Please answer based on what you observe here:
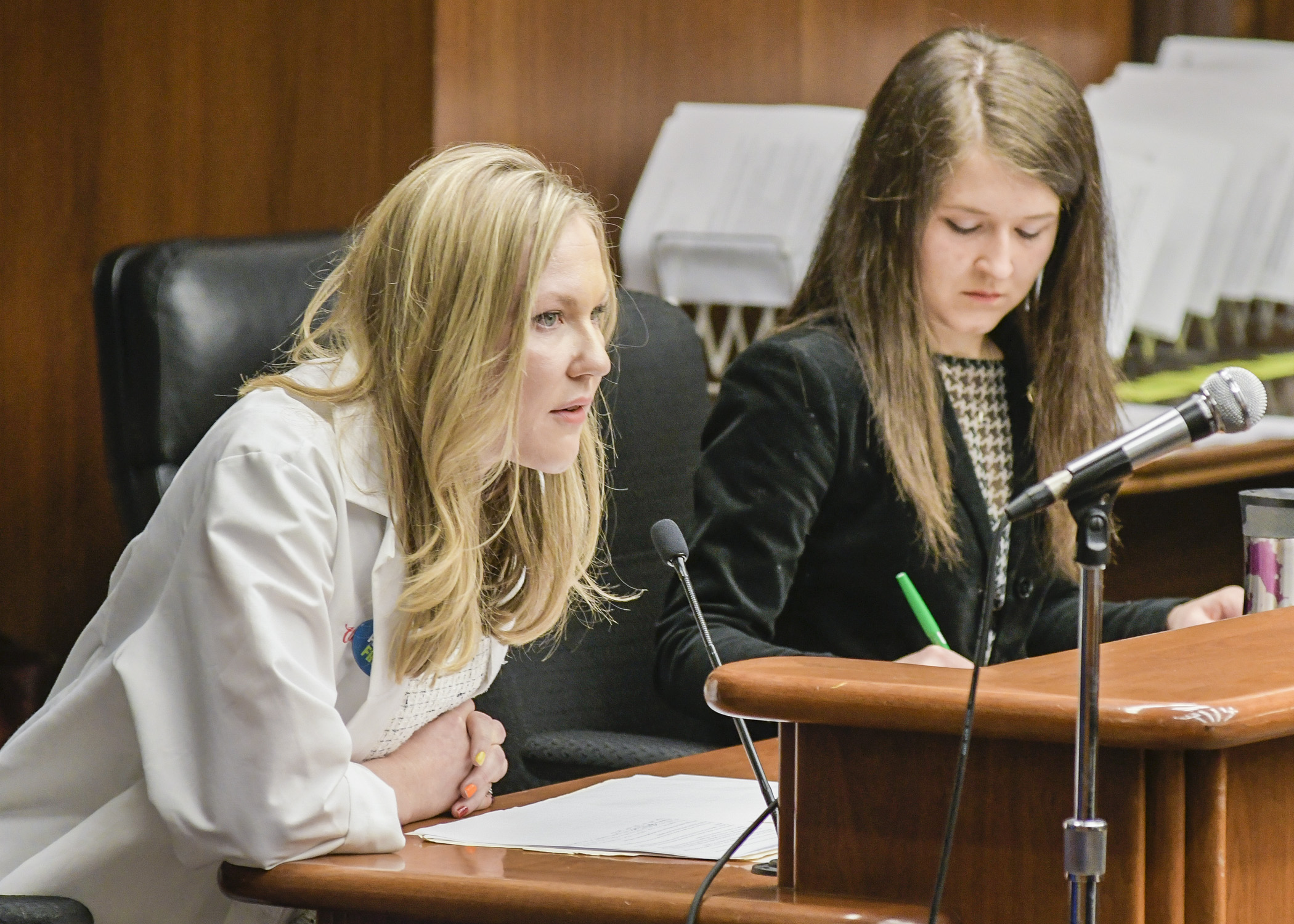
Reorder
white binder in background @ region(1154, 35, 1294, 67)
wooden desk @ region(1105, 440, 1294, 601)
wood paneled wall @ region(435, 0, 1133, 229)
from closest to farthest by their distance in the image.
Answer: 1. wood paneled wall @ region(435, 0, 1133, 229)
2. wooden desk @ region(1105, 440, 1294, 601)
3. white binder in background @ region(1154, 35, 1294, 67)

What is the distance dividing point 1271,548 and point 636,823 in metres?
0.62

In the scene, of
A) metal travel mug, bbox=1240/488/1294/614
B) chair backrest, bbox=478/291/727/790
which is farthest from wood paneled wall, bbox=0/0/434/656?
metal travel mug, bbox=1240/488/1294/614

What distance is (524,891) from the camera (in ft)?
3.34

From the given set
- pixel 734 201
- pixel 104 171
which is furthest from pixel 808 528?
pixel 104 171

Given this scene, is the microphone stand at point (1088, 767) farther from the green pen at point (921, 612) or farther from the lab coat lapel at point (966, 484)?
the lab coat lapel at point (966, 484)

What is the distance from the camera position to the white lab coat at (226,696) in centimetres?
112

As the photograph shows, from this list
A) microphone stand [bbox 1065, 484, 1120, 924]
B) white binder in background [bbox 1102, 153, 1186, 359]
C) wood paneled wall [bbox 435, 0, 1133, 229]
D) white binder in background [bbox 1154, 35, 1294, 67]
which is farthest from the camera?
white binder in background [bbox 1154, 35, 1294, 67]

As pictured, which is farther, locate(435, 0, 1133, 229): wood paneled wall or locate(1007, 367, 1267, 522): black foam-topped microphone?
locate(435, 0, 1133, 229): wood paneled wall

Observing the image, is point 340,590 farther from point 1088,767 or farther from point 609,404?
point 609,404

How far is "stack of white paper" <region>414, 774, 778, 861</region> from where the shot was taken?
3.80 feet

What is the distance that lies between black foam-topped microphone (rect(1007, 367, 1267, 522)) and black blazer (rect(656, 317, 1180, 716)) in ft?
2.73

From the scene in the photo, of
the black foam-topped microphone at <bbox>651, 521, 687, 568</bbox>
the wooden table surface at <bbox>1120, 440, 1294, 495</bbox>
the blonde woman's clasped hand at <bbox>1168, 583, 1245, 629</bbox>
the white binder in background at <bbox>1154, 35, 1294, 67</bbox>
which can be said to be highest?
the white binder in background at <bbox>1154, 35, 1294, 67</bbox>

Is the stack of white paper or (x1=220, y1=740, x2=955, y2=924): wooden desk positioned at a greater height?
(x1=220, y1=740, x2=955, y2=924): wooden desk

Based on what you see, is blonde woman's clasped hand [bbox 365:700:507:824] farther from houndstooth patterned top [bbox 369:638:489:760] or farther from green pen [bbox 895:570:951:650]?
green pen [bbox 895:570:951:650]
